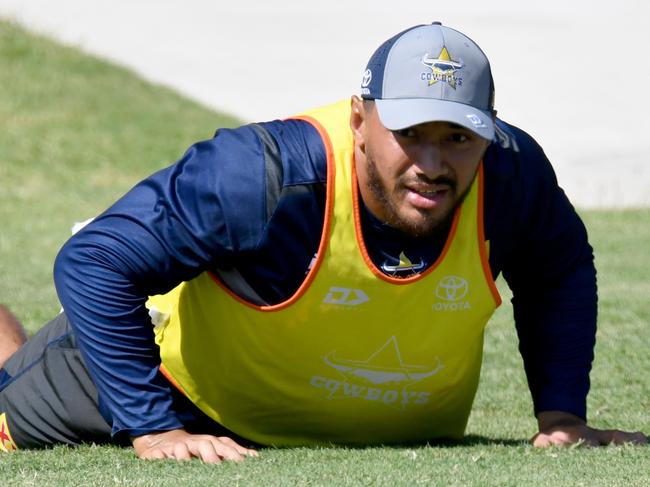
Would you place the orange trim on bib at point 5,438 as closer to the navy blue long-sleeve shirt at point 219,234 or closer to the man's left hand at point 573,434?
the navy blue long-sleeve shirt at point 219,234

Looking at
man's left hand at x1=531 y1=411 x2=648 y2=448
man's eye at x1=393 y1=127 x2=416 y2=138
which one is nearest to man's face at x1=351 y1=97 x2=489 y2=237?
man's eye at x1=393 y1=127 x2=416 y2=138

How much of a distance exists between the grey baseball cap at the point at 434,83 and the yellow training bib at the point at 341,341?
0.24 m

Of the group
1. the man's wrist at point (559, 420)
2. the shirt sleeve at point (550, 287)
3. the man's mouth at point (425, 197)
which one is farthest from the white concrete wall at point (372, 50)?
the man's mouth at point (425, 197)

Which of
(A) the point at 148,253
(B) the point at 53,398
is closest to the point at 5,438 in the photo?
(B) the point at 53,398

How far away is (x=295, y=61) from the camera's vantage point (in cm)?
1975

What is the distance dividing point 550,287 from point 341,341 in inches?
29.9

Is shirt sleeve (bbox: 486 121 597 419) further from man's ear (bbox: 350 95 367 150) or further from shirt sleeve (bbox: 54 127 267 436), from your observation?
shirt sleeve (bbox: 54 127 267 436)

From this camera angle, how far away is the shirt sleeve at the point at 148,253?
3.78 m

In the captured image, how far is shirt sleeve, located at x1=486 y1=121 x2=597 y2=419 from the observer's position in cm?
417

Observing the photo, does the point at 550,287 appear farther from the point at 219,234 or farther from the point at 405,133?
the point at 219,234

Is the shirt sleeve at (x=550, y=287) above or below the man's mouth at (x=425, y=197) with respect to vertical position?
below

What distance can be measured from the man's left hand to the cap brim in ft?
3.35

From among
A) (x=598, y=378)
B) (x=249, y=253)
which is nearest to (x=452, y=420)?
(x=249, y=253)

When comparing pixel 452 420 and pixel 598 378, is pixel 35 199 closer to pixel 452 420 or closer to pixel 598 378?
pixel 598 378
